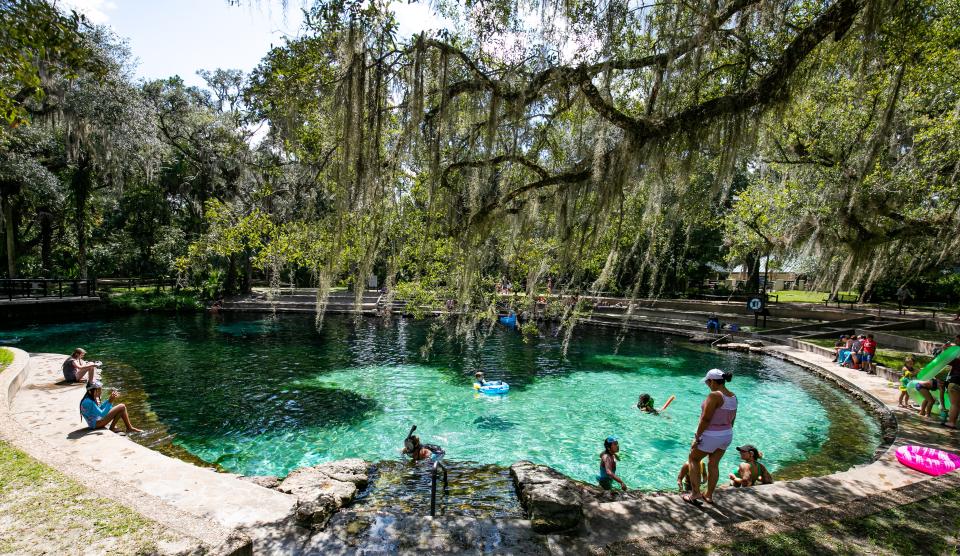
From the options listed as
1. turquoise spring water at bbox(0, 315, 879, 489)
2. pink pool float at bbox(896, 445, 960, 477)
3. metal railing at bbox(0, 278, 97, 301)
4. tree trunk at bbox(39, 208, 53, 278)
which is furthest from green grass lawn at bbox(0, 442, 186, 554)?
tree trunk at bbox(39, 208, 53, 278)

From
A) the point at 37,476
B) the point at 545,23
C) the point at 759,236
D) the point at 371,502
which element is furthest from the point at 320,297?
the point at 759,236

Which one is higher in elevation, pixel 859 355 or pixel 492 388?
pixel 859 355

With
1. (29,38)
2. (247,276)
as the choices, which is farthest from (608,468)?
(247,276)

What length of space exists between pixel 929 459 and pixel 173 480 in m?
9.81

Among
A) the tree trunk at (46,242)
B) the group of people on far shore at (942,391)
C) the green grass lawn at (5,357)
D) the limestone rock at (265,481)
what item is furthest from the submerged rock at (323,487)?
the tree trunk at (46,242)

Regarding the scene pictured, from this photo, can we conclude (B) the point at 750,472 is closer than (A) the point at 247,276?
Yes

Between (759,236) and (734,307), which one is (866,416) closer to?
(759,236)

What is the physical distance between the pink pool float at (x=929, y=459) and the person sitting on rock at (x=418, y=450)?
269 inches

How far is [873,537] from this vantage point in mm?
3836

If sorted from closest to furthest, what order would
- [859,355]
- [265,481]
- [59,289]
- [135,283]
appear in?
1. [265,481]
2. [859,355]
3. [59,289]
4. [135,283]

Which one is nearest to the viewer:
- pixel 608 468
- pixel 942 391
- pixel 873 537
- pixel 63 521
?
pixel 873 537

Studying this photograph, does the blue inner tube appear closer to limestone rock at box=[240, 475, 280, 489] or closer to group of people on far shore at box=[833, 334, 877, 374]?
limestone rock at box=[240, 475, 280, 489]

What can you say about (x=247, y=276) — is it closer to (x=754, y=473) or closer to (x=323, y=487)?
(x=323, y=487)

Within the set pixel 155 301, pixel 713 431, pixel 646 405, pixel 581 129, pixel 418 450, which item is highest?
pixel 581 129
